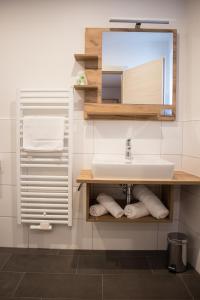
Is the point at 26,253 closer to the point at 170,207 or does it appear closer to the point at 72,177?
the point at 72,177

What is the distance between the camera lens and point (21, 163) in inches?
80.8

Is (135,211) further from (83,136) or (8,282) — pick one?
(8,282)

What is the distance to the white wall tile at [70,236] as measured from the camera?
84.7 inches

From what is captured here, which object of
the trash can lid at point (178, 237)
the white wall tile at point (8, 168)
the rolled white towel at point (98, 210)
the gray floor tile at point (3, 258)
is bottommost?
the gray floor tile at point (3, 258)

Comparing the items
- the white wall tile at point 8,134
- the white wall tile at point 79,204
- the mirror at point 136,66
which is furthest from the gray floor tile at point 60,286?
the mirror at point 136,66

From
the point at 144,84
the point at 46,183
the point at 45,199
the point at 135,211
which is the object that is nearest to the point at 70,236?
the point at 45,199

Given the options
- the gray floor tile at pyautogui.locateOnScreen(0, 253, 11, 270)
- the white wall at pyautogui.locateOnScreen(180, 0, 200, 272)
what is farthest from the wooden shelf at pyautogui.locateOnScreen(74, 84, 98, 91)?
the gray floor tile at pyautogui.locateOnScreen(0, 253, 11, 270)

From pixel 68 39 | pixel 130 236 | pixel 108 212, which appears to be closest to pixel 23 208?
pixel 108 212

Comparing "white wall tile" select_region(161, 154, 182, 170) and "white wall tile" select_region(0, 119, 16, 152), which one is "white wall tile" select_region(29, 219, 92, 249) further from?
"white wall tile" select_region(161, 154, 182, 170)

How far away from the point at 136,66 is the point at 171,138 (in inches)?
28.1

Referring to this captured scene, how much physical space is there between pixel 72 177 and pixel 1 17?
155cm

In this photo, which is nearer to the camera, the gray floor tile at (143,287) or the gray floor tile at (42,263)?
the gray floor tile at (143,287)

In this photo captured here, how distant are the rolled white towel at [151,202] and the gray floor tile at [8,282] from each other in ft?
3.62

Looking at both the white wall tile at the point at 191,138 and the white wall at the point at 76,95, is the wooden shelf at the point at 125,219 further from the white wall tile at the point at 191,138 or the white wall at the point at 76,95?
the white wall tile at the point at 191,138
